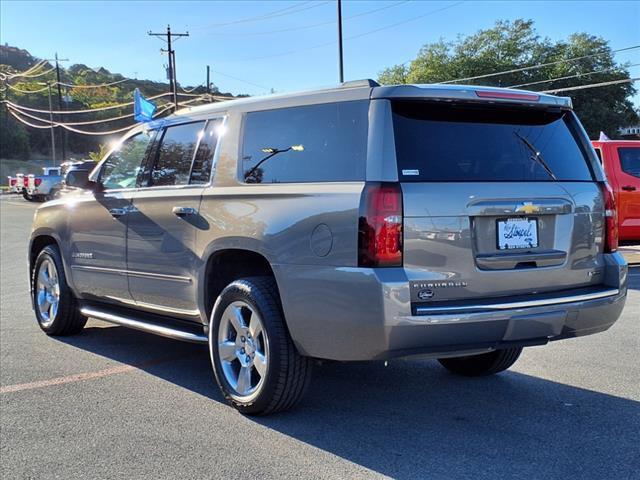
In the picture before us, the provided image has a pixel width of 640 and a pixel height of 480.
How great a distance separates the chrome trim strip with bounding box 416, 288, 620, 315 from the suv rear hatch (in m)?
0.05

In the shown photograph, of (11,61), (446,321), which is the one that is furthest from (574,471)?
(11,61)

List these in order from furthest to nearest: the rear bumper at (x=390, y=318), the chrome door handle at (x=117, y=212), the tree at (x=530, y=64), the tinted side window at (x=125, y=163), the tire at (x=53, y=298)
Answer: the tree at (x=530, y=64), the tire at (x=53, y=298), the tinted side window at (x=125, y=163), the chrome door handle at (x=117, y=212), the rear bumper at (x=390, y=318)

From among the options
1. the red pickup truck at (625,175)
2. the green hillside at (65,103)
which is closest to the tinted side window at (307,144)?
the red pickup truck at (625,175)

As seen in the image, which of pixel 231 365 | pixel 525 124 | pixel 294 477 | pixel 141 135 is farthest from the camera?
pixel 141 135

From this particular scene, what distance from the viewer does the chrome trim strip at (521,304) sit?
337cm

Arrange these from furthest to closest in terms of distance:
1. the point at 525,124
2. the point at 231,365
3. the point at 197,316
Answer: the point at 197,316 < the point at 231,365 < the point at 525,124

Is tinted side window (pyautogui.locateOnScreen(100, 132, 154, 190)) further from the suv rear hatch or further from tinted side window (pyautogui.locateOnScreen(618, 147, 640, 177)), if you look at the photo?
tinted side window (pyautogui.locateOnScreen(618, 147, 640, 177))

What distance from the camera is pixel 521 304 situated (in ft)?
11.7

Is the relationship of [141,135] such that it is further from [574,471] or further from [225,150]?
[574,471]

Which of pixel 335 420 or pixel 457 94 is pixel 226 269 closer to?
pixel 335 420

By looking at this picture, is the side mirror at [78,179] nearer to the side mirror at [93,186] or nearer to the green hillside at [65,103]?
the side mirror at [93,186]

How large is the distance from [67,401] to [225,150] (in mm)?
1989

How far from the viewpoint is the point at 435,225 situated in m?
3.40

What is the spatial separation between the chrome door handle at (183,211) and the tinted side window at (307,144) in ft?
1.63
